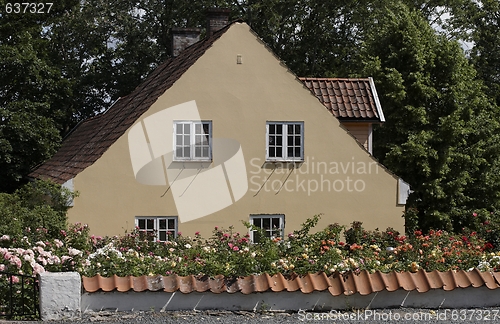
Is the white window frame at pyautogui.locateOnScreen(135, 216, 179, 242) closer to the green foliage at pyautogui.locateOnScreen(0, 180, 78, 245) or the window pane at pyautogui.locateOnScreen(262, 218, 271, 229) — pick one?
the green foliage at pyautogui.locateOnScreen(0, 180, 78, 245)

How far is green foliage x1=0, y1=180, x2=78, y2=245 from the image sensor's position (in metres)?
12.4

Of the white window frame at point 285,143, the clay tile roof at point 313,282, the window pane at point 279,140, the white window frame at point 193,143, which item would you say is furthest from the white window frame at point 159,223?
the clay tile roof at point 313,282

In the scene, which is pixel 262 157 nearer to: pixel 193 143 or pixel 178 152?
pixel 193 143

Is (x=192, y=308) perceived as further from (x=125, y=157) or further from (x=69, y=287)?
(x=125, y=157)

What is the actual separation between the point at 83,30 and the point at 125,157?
18.2 metres

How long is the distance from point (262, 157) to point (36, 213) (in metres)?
6.47

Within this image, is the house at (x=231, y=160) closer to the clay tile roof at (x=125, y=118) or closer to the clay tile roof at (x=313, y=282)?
the clay tile roof at (x=125, y=118)

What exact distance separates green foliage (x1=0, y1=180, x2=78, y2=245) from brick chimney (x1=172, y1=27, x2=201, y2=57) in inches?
308

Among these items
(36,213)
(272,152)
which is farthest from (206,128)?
(36,213)

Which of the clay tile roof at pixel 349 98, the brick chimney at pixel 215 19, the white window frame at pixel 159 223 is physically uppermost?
the brick chimney at pixel 215 19

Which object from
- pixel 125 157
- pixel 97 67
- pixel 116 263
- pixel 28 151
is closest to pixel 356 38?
pixel 97 67

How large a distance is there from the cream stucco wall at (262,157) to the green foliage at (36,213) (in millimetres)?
1396

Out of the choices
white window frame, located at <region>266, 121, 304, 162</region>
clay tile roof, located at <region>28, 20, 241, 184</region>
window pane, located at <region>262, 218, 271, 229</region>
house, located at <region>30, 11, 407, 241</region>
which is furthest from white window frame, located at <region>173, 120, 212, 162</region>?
window pane, located at <region>262, 218, 271, 229</region>

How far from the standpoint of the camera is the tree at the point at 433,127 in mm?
24250
